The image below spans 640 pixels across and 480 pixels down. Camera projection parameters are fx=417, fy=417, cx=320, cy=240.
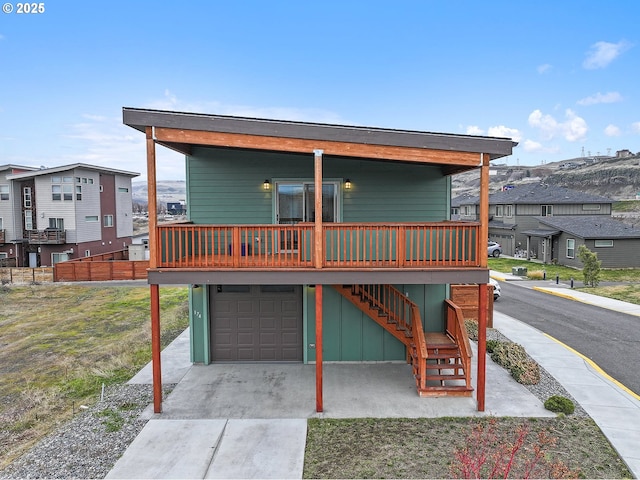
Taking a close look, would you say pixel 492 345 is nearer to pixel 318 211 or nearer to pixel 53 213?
pixel 318 211

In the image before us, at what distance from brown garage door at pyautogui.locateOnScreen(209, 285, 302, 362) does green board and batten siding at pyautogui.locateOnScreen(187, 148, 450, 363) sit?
30cm

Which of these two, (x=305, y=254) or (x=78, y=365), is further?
(x=78, y=365)

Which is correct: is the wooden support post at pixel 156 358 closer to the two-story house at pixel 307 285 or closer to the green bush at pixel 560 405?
the two-story house at pixel 307 285

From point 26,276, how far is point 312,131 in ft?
86.0

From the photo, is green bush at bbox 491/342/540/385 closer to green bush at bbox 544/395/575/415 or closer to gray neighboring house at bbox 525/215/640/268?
green bush at bbox 544/395/575/415

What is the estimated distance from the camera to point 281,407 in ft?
26.9

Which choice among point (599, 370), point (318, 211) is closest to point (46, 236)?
point (318, 211)

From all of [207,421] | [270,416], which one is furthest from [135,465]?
[270,416]

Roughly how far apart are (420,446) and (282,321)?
5.06 meters

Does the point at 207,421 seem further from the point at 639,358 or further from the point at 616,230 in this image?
the point at 616,230

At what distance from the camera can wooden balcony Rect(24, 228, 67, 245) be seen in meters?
31.2

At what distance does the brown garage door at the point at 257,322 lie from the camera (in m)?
10.8

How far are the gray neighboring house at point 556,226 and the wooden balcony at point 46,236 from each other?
36.0m

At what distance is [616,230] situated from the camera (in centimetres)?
2873
